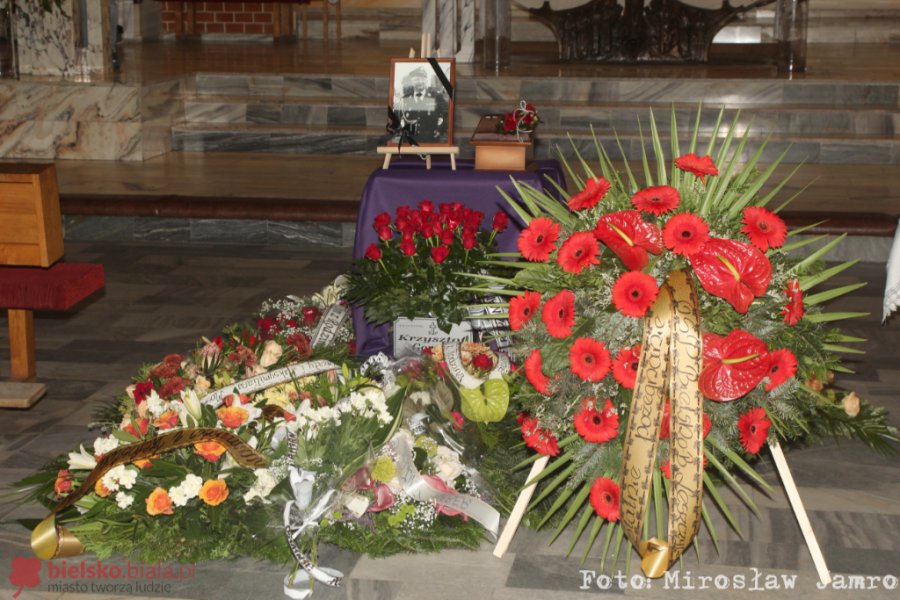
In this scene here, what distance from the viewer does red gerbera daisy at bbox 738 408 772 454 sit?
9.83 ft

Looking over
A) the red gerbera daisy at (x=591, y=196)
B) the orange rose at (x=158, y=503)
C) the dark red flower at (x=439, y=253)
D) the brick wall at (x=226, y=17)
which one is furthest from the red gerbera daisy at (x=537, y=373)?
the brick wall at (x=226, y=17)

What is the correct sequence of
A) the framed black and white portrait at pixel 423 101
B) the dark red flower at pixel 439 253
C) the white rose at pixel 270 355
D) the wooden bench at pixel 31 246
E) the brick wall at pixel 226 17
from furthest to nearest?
the brick wall at pixel 226 17, the framed black and white portrait at pixel 423 101, the wooden bench at pixel 31 246, the dark red flower at pixel 439 253, the white rose at pixel 270 355

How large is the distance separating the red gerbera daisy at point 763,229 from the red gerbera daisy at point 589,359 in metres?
0.47

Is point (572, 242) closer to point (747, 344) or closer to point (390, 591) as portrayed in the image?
point (747, 344)

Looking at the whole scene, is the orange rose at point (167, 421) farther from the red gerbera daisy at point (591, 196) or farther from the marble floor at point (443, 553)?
the red gerbera daisy at point (591, 196)

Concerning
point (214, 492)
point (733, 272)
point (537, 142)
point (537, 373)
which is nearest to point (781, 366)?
point (733, 272)

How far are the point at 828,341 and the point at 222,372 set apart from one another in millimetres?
1987

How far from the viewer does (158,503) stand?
3.30 m

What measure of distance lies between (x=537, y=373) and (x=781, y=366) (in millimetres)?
595

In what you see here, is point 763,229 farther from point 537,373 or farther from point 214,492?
point 214,492

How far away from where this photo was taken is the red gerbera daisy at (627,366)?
117 inches

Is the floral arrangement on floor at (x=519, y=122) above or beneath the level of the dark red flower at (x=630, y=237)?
above

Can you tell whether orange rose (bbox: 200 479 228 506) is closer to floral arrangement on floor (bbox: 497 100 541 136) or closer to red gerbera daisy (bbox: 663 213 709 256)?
red gerbera daisy (bbox: 663 213 709 256)

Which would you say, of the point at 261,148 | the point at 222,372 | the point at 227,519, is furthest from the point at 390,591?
the point at 261,148
